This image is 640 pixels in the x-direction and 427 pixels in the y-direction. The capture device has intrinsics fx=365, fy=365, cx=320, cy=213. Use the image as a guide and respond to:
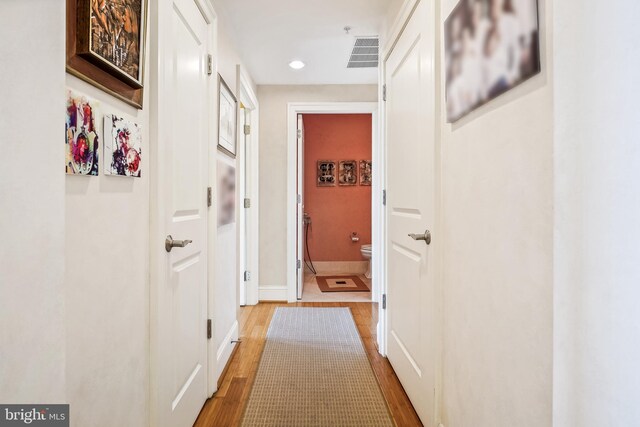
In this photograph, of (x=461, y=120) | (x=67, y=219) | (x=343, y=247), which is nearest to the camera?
(x=67, y=219)

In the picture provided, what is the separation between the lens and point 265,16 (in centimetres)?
259

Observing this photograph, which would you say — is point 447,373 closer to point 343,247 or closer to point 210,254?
point 210,254

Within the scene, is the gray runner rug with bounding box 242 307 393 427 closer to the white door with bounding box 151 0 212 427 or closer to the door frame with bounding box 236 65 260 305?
the white door with bounding box 151 0 212 427

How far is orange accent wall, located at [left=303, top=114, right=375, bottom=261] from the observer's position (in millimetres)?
5738

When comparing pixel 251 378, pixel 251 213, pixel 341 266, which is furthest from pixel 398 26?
pixel 341 266

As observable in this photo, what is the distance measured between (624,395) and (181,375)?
1.52 meters

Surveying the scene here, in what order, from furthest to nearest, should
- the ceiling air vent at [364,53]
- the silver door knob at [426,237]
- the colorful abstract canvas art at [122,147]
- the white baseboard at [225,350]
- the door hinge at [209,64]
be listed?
the ceiling air vent at [364,53] < the white baseboard at [225,350] < the door hinge at [209,64] < the silver door knob at [426,237] < the colorful abstract canvas art at [122,147]

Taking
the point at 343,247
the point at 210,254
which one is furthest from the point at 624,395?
the point at 343,247

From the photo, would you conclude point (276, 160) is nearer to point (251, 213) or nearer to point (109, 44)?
point (251, 213)

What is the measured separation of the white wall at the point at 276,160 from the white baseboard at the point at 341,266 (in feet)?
5.94

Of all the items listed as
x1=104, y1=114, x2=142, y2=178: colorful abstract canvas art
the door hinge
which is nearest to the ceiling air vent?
the door hinge

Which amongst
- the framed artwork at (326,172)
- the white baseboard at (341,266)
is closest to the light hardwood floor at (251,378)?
the white baseboard at (341,266)

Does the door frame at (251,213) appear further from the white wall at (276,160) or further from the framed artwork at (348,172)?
the framed artwork at (348,172)

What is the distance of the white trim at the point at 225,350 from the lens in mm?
2184
